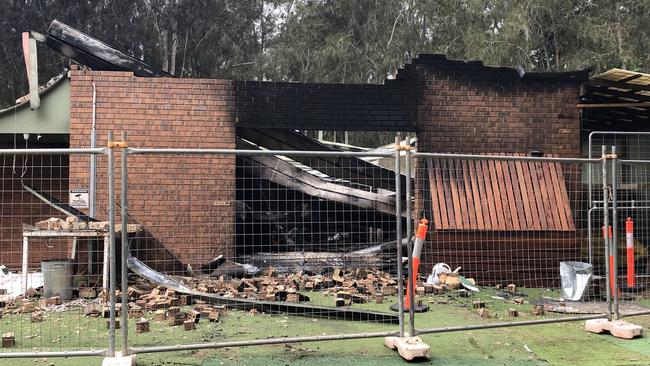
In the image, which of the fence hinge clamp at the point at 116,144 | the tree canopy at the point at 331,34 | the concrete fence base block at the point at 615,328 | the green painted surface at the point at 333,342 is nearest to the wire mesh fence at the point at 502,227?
the green painted surface at the point at 333,342

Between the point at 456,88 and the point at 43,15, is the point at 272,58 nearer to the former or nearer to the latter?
the point at 43,15

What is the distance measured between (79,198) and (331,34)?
20096 mm

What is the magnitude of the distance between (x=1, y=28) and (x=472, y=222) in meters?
22.8

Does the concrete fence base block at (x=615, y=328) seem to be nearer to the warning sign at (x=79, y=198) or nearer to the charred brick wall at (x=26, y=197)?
the warning sign at (x=79, y=198)

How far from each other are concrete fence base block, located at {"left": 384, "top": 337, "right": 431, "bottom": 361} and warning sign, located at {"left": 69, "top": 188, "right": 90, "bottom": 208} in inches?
240

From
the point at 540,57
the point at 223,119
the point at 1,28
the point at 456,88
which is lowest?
the point at 223,119

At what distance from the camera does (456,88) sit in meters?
9.80

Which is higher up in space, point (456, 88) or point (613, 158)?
point (456, 88)

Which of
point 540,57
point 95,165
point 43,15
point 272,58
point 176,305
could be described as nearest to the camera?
point 176,305

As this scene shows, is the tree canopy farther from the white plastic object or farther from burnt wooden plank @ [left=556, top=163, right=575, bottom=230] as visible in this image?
the white plastic object

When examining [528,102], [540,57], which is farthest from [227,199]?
[540,57]

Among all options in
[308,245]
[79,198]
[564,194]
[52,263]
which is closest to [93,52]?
[79,198]

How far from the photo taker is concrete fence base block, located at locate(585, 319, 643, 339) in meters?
5.67

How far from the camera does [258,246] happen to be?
363 inches
